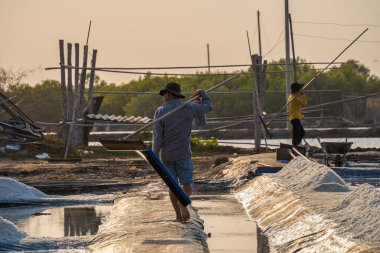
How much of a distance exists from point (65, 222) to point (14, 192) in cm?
215

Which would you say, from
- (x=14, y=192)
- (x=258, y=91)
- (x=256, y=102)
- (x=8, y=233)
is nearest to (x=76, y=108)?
(x=258, y=91)

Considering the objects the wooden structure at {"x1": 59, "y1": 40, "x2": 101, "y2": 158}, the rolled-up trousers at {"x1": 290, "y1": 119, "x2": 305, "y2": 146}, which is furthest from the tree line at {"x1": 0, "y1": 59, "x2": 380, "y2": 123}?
the rolled-up trousers at {"x1": 290, "y1": 119, "x2": 305, "y2": 146}

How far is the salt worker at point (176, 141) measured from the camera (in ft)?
38.2

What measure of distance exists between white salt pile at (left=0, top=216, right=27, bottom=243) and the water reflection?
1.09m

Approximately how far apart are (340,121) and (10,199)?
47.5 m

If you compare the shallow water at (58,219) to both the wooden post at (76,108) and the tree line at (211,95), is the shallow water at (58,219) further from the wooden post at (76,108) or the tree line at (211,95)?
the tree line at (211,95)

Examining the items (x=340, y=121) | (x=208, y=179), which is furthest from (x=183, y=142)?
(x=340, y=121)

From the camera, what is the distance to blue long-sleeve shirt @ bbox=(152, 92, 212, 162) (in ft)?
38.1

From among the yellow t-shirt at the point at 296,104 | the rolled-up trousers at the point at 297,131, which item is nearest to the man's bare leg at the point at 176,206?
the yellow t-shirt at the point at 296,104

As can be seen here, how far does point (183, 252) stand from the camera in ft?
32.4

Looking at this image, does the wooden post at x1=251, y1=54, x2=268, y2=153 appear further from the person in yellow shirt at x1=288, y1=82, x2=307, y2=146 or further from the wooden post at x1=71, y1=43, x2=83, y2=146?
the wooden post at x1=71, y1=43, x2=83, y2=146

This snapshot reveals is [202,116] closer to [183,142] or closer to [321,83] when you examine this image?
[183,142]

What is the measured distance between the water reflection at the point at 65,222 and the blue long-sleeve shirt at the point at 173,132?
182 cm

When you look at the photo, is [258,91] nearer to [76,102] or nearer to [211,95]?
[76,102]
